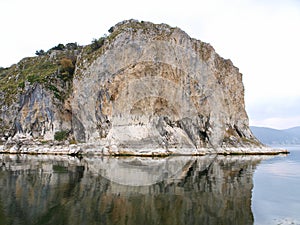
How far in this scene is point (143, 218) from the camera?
454 inches

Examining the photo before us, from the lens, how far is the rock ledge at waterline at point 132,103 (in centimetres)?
5153

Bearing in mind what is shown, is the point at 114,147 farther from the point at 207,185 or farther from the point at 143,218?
the point at 143,218

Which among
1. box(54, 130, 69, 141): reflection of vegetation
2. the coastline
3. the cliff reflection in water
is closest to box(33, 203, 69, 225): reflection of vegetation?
the cliff reflection in water

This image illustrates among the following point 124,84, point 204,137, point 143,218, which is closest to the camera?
point 143,218

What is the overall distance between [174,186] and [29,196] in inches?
351

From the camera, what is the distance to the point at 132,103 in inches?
2039

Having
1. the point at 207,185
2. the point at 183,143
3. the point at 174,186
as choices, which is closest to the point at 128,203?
the point at 174,186

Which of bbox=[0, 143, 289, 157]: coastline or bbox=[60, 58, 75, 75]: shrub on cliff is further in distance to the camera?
bbox=[60, 58, 75, 75]: shrub on cliff

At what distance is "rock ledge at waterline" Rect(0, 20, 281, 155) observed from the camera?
51.5 meters

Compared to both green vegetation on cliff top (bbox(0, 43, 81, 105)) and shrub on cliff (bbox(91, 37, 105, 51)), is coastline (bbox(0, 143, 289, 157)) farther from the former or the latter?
shrub on cliff (bbox(91, 37, 105, 51))

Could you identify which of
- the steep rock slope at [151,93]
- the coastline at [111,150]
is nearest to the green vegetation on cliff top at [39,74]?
the steep rock slope at [151,93]

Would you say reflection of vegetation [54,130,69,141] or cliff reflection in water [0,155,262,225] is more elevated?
reflection of vegetation [54,130,69,141]

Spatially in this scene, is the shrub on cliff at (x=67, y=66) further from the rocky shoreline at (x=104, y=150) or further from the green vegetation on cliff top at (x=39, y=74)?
the rocky shoreline at (x=104, y=150)

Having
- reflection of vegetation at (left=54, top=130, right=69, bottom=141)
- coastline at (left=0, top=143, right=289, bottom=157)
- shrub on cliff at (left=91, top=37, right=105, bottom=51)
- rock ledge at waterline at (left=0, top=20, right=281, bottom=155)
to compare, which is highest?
shrub on cliff at (left=91, top=37, right=105, bottom=51)
